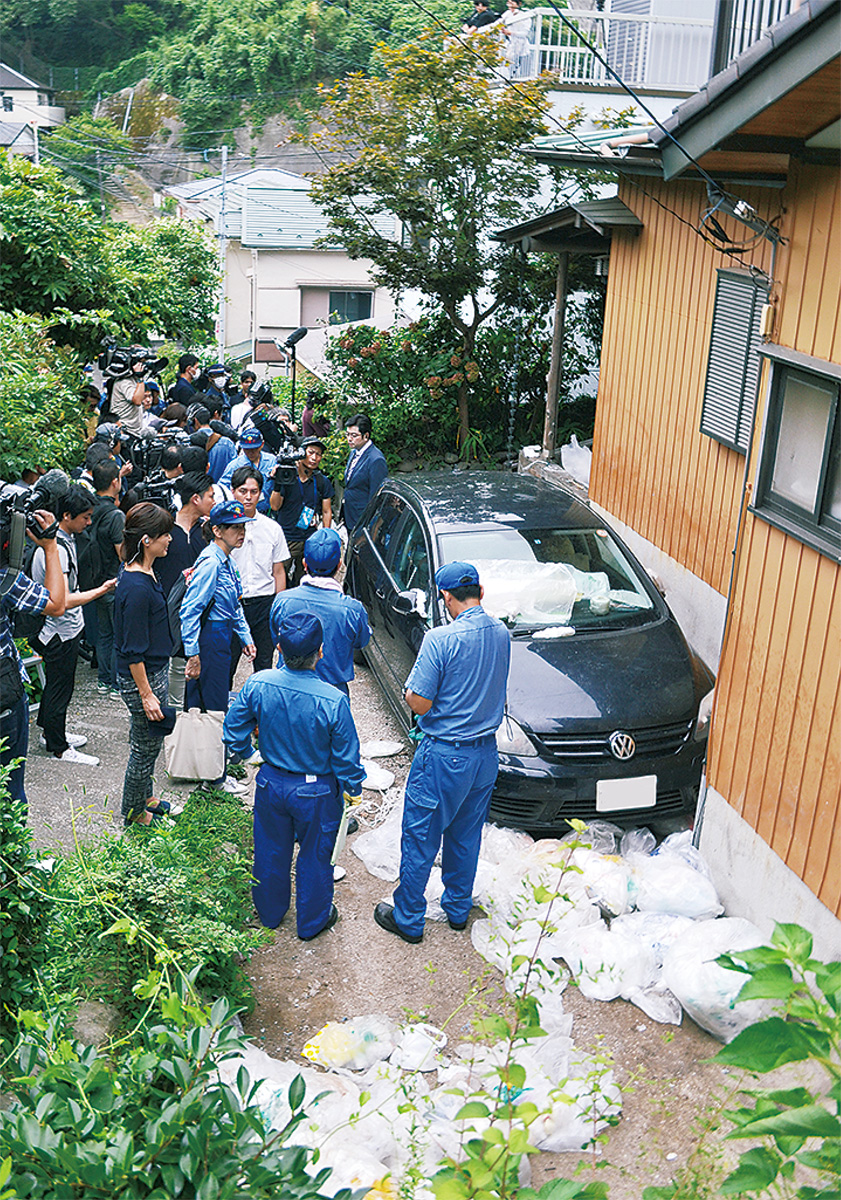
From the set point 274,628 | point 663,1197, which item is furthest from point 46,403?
point 663,1197

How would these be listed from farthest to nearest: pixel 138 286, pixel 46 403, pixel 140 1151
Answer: pixel 138 286
pixel 46 403
pixel 140 1151

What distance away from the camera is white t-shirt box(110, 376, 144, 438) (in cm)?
1033

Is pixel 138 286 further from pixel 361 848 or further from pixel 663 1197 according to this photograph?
pixel 663 1197

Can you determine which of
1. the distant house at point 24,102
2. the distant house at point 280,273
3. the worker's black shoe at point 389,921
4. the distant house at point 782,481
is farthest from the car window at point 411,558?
the distant house at point 24,102

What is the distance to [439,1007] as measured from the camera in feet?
15.2

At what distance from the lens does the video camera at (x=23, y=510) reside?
4.94m

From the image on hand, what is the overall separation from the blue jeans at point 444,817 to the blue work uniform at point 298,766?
329 mm

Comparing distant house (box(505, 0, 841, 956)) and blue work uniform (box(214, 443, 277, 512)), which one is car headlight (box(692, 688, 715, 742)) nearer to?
distant house (box(505, 0, 841, 956))

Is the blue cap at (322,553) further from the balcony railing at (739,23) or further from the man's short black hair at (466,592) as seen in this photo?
the balcony railing at (739,23)

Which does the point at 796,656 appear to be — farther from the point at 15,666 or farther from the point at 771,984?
the point at 15,666

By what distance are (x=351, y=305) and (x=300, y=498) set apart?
2802 cm

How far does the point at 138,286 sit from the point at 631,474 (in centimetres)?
619

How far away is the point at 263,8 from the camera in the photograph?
209ft

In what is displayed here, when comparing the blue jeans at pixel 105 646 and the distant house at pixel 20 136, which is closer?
the blue jeans at pixel 105 646
